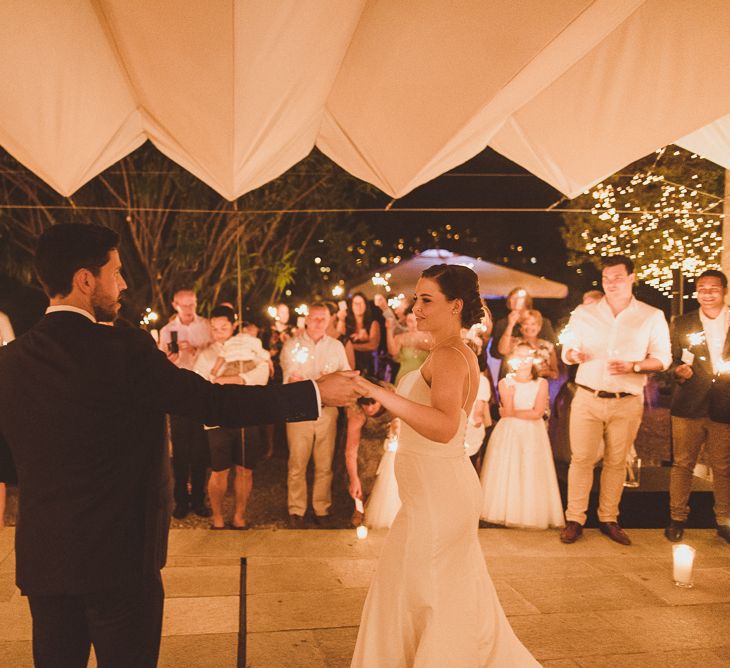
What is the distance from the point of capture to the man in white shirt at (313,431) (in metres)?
6.34

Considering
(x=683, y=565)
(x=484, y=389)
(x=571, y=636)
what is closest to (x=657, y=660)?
(x=571, y=636)

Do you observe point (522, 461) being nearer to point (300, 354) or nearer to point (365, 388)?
point (300, 354)

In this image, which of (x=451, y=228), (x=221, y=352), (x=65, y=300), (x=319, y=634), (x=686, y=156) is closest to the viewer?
(x=65, y=300)

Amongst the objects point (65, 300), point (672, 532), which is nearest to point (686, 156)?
point (672, 532)

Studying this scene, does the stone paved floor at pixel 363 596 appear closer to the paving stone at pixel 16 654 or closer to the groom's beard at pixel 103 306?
the paving stone at pixel 16 654

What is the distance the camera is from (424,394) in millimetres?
3123

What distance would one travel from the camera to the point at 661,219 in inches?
415

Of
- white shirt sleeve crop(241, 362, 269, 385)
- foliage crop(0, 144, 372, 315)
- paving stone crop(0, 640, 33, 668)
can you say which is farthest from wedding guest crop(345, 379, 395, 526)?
foliage crop(0, 144, 372, 315)

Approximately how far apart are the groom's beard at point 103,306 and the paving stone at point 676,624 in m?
3.17

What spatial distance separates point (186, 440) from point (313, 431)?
1.26 meters

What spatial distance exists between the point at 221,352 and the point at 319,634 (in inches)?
122

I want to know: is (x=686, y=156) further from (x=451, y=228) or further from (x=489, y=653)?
(x=451, y=228)

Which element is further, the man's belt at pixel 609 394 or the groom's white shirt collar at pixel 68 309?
the man's belt at pixel 609 394

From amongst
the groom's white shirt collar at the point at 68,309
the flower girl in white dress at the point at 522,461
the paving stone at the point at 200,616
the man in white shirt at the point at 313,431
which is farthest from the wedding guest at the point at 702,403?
the groom's white shirt collar at the point at 68,309
